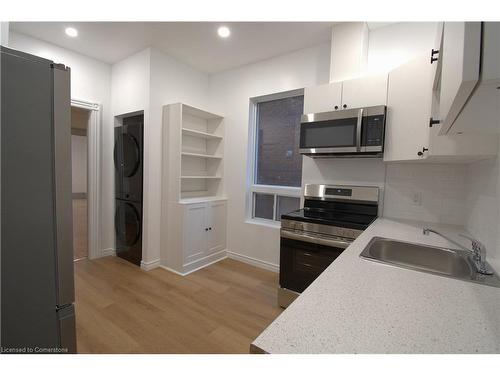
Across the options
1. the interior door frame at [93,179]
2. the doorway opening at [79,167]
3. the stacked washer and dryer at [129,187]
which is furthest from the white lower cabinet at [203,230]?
the doorway opening at [79,167]

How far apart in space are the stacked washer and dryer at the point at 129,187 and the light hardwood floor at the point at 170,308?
274 mm

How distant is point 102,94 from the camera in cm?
332

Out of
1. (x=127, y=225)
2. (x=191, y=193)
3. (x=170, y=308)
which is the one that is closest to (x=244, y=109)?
(x=191, y=193)

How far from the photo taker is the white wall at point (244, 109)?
2.88 metres

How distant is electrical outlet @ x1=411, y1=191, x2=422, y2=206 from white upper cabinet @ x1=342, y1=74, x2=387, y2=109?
2.82 feet

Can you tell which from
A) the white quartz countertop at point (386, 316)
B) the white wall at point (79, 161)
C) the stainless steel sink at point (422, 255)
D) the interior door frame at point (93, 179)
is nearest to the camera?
the white quartz countertop at point (386, 316)

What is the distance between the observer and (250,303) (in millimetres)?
2340

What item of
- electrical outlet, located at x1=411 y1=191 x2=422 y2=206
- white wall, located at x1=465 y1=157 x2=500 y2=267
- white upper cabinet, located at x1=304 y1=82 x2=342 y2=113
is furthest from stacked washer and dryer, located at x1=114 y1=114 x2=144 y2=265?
Answer: white wall, located at x1=465 y1=157 x2=500 y2=267

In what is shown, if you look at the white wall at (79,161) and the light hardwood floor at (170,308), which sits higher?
the white wall at (79,161)

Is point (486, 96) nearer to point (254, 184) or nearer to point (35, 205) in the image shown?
point (35, 205)

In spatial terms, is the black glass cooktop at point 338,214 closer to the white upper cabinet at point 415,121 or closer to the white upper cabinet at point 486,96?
the white upper cabinet at point 415,121

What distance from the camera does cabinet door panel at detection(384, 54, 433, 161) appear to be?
67.8 inches

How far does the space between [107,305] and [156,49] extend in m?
2.93

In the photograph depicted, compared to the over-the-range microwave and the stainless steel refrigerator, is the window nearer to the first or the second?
the over-the-range microwave
